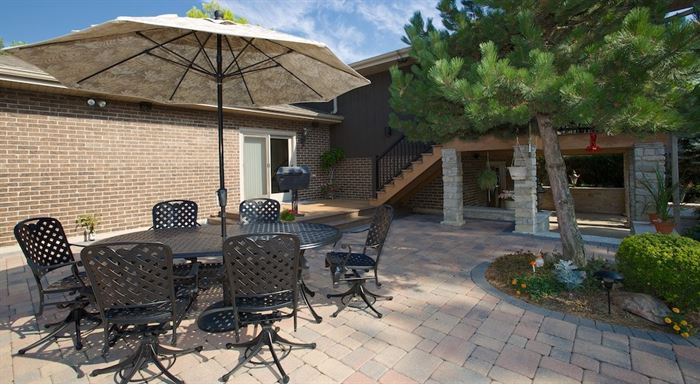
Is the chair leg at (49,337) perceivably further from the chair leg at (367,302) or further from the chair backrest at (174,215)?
the chair leg at (367,302)

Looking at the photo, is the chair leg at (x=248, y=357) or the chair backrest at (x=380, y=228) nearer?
the chair leg at (x=248, y=357)

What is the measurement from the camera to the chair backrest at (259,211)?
4.84 meters

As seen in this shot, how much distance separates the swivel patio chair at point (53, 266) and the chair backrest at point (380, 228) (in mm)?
2571

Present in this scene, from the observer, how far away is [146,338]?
8.27 ft

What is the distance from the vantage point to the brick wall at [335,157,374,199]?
36.6 feet

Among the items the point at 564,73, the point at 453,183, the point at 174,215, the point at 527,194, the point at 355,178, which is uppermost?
the point at 564,73

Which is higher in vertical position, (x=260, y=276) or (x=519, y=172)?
(x=519, y=172)

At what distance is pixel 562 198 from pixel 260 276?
3.91 m

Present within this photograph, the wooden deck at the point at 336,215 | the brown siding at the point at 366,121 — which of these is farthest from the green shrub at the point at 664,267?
the brown siding at the point at 366,121

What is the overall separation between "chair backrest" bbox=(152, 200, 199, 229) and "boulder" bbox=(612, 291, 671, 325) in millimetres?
4902

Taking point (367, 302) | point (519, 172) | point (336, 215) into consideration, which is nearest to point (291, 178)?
point (336, 215)

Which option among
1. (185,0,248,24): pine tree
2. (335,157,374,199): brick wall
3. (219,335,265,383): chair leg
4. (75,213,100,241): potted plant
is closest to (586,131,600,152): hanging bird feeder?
(335,157,374,199): brick wall

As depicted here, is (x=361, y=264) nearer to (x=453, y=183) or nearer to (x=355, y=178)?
(x=453, y=183)

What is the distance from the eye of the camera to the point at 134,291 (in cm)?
236
